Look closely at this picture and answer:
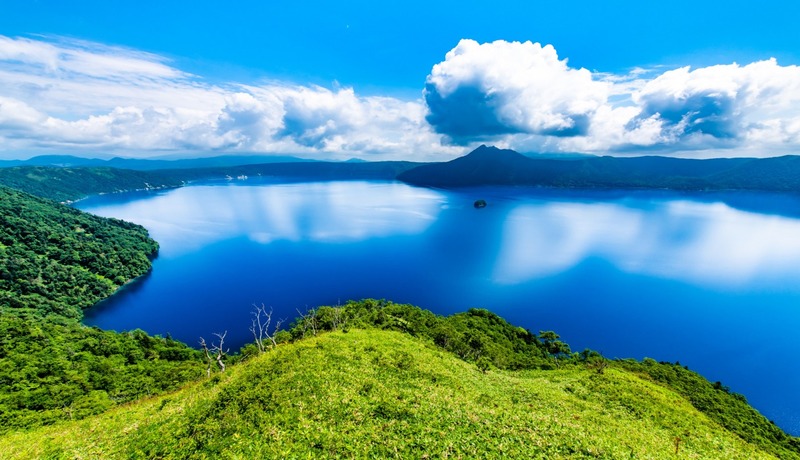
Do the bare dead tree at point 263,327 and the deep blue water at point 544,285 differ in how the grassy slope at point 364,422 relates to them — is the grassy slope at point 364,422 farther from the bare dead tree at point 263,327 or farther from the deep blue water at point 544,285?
the deep blue water at point 544,285

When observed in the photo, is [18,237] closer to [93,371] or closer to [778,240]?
[93,371]

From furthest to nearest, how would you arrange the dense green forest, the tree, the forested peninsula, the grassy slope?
the tree → the dense green forest → the forested peninsula → the grassy slope

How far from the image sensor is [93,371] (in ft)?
151

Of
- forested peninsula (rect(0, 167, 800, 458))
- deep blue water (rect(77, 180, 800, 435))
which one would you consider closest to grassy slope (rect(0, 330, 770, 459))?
forested peninsula (rect(0, 167, 800, 458))

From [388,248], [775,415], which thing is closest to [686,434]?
[775,415]

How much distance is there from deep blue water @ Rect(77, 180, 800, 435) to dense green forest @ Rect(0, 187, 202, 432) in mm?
9366

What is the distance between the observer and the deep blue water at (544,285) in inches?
2707

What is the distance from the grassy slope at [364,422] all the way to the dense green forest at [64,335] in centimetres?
1950

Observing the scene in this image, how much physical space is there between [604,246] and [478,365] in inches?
4957

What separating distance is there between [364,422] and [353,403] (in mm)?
1794

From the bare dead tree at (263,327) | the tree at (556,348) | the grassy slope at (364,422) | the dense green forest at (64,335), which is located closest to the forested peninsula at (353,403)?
the grassy slope at (364,422)

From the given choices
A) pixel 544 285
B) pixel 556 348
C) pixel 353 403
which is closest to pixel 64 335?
pixel 353 403

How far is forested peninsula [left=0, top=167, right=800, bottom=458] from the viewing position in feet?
58.5

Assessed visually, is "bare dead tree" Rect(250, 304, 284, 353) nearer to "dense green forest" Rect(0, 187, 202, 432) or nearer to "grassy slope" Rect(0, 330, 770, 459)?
"dense green forest" Rect(0, 187, 202, 432)
